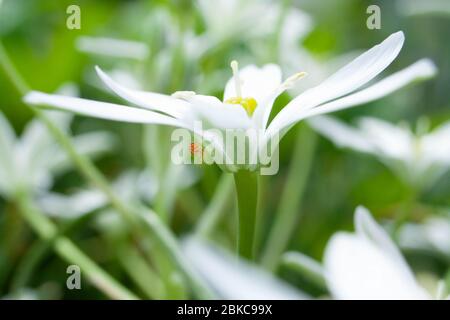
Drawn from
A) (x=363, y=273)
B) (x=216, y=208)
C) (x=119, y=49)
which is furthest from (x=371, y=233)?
(x=119, y=49)

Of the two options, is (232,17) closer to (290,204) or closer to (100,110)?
(290,204)

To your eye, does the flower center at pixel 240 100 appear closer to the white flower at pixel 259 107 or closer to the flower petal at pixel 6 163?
the white flower at pixel 259 107

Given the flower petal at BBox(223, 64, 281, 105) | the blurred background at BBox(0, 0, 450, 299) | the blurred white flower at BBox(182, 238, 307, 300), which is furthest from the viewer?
the blurred background at BBox(0, 0, 450, 299)

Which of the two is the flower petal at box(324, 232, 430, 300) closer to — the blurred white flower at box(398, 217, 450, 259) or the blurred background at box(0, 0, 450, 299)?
the blurred background at box(0, 0, 450, 299)

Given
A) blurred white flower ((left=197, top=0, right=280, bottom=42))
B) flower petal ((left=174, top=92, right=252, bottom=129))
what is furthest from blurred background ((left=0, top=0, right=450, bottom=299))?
flower petal ((left=174, top=92, right=252, bottom=129))
